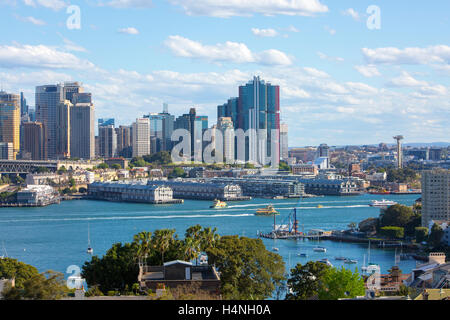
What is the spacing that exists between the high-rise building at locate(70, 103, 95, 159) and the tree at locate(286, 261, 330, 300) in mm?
38572

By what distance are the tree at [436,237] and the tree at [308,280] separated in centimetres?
638

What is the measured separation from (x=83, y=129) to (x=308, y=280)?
39142 mm

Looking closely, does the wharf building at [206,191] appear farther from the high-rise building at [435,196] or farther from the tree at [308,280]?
the tree at [308,280]

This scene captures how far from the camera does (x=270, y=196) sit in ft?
93.2

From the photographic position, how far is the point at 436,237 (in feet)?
41.3

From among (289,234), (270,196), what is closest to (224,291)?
(289,234)

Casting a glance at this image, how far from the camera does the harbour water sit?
460 inches

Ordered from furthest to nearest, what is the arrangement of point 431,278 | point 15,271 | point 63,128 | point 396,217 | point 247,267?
1. point 63,128
2. point 396,217
3. point 431,278
4. point 15,271
5. point 247,267

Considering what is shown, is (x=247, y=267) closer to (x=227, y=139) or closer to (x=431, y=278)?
(x=431, y=278)

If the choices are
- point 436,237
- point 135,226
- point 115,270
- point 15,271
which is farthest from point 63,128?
point 115,270

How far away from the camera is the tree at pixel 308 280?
6.45 m

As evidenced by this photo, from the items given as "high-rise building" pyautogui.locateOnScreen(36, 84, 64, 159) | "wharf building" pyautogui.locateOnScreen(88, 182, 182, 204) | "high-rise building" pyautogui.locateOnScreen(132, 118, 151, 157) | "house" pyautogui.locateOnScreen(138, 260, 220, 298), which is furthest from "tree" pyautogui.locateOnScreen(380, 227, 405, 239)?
"high-rise building" pyautogui.locateOnScreen(132, 118, 151, 157)
